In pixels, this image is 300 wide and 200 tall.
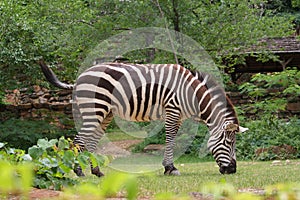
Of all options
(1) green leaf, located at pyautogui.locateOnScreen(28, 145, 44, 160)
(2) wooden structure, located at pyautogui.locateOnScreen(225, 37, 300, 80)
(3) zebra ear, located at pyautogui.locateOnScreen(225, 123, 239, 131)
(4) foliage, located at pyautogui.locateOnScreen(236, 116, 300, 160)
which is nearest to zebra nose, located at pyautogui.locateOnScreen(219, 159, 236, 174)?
(3) zebra ear, located at pyautogui.locateOnScreen(225, 123, 239, 131)

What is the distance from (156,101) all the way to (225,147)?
1.18m

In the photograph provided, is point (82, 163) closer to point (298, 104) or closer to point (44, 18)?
point (44, 18)

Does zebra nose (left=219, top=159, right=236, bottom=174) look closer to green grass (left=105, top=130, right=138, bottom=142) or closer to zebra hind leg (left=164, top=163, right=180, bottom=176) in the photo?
zebra hind leg (left=164, top=163, right=180, bottom=176)

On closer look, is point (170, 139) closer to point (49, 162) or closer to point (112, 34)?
point (49, 162)

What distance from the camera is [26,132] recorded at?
44.8ft

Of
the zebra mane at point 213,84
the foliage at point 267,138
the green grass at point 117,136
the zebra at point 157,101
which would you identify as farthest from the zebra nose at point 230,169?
the green grass at point 117,136

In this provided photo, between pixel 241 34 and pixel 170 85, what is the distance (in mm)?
6970

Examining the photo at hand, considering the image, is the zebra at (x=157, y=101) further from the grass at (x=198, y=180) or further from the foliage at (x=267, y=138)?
the foliage at (x=267, y=138)

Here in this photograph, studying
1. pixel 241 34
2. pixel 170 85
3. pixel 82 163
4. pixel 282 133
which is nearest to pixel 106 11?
pixel 241 34

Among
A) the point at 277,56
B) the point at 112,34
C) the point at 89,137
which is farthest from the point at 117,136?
the point at 89,137

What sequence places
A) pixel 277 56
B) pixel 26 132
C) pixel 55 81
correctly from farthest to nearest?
pixel 277 56 → pixel 26 132 → pixel 55 81

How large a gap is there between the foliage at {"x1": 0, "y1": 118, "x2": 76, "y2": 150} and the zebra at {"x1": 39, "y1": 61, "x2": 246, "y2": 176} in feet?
18.7

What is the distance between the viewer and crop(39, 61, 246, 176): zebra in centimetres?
757

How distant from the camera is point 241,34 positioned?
14.1 metres
